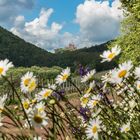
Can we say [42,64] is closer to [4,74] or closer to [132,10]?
[132,10]

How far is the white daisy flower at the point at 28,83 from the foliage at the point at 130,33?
20.2m

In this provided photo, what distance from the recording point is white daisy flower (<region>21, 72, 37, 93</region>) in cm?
383

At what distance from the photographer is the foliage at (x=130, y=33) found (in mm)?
25203

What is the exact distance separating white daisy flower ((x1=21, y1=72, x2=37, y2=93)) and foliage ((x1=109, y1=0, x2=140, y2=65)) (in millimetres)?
20174

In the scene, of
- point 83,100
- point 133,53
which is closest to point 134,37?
point 133,53

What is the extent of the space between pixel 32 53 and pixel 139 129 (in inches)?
3712

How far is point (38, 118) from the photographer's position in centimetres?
312

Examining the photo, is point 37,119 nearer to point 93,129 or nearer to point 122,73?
point 93,129

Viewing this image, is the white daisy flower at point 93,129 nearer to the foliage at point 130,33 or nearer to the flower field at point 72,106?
the flower field at point 72,106

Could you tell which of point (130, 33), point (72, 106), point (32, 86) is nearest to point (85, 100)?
point (72, 106)

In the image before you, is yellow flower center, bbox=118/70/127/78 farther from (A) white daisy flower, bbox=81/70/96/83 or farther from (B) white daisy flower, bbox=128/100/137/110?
(A) white daisy flower, bbox=81/70/96/83

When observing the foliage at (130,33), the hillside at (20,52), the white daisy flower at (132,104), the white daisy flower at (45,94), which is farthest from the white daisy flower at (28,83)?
the hillside at (20,52)

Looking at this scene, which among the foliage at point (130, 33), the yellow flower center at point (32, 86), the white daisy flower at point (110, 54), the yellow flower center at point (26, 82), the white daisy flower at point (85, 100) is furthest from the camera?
the foliage at point (130, 33)

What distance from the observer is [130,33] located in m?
27.1
